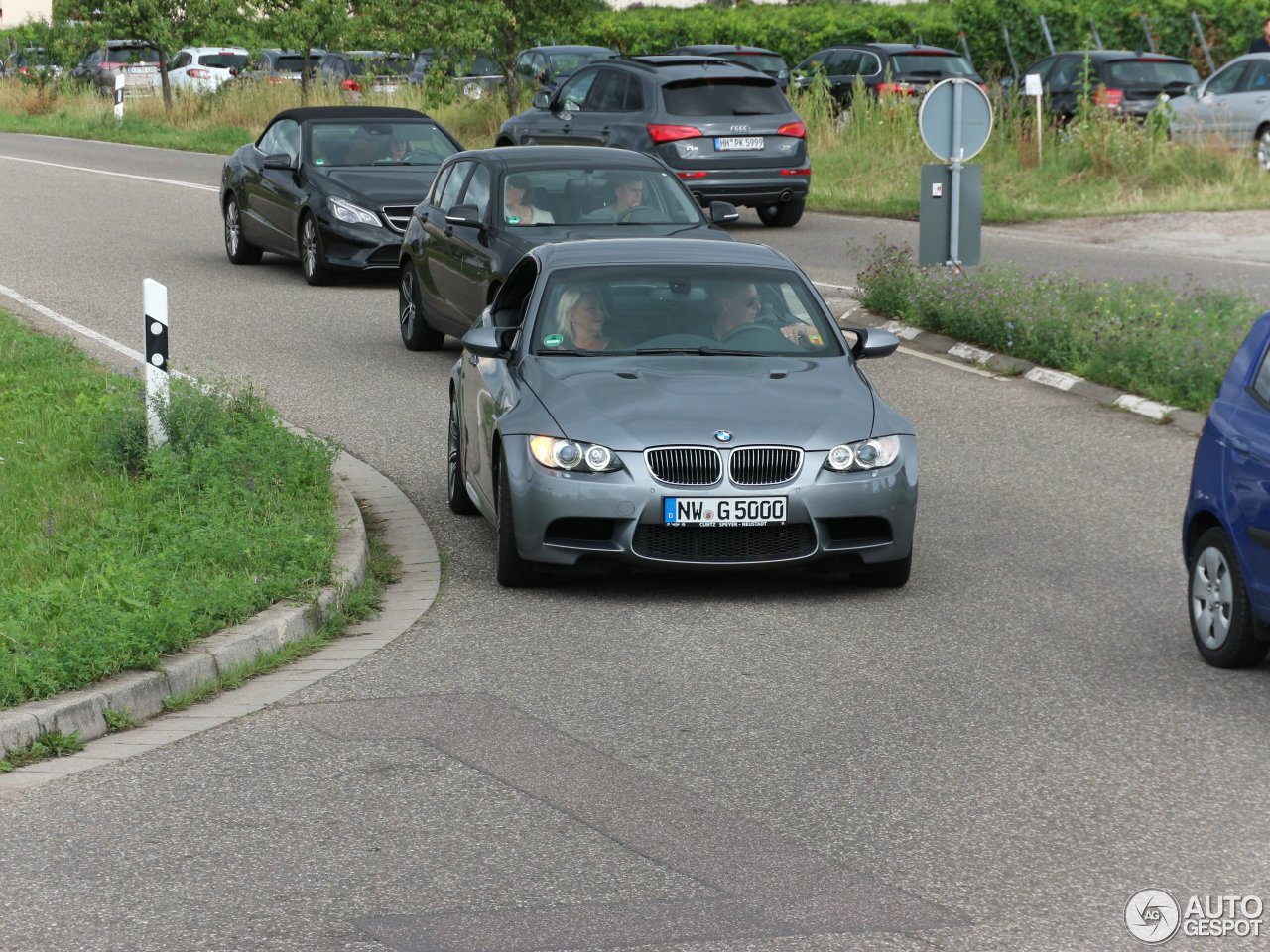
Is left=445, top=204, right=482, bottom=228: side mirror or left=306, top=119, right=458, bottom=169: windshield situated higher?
left=306, top=119, right=458, bottom=169: windshield

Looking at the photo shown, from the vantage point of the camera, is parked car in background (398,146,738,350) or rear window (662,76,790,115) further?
rear window (662,76,790,115)

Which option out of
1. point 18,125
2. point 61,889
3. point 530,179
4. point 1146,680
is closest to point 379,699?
point 61,889

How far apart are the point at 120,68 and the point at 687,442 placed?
4251cm

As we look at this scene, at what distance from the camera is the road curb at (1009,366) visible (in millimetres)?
13625

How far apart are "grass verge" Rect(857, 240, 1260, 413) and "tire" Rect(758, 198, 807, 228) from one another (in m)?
6.64

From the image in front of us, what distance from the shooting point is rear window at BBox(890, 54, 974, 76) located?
36.8 metres

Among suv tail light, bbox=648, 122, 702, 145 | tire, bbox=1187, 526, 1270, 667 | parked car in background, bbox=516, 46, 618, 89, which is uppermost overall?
parked car in background, bbox=516, 46, 618, 89

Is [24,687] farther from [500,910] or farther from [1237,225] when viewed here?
[1237,225]

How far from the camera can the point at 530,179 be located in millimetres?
15281

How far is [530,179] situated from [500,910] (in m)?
10.6

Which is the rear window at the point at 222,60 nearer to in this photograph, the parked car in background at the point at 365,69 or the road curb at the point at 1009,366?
the parked car in background at the point at 365,69

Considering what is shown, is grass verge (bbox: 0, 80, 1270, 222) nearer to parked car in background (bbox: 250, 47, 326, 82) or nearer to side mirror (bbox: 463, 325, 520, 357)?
parked car in background (bbox: 250, 47, 326, 82)

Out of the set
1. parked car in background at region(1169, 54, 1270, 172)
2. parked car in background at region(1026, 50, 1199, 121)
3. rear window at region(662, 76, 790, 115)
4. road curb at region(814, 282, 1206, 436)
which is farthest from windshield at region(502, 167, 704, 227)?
parked car in background at region(1026, 50, 1199, 121)

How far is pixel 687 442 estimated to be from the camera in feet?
28.8
